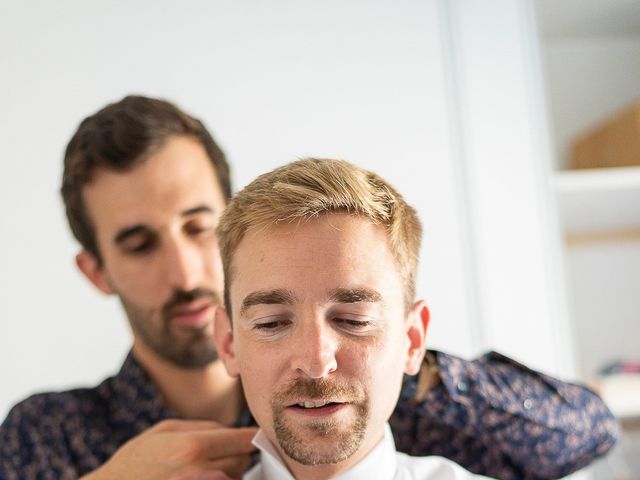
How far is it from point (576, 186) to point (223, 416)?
41.5 inches

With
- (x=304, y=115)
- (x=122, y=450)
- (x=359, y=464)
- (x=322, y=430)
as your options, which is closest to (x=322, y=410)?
(x=322, y=430)

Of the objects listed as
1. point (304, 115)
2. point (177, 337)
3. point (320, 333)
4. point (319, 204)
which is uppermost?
point (304, 115)

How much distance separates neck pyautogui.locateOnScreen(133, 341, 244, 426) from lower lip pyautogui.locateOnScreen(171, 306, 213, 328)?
0.09 metres

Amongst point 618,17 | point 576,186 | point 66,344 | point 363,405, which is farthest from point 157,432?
point 618,17

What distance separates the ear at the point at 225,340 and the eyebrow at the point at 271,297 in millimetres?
107

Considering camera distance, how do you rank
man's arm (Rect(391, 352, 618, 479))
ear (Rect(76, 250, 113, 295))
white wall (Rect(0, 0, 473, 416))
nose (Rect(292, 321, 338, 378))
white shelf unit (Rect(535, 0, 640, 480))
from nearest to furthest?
nose (Rect(292, 321, 338, 378))
man's arm (Rect(391, 352, 618, 479))
ear (Rect(76, 250, 113, 295))
white wall (Rect(0, 0, 473, 416))
white shelf unit (Rect(535, 0, 640, 480))

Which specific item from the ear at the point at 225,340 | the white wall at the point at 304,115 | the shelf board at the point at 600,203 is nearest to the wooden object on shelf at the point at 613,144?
the shelf board at the point at 600,203

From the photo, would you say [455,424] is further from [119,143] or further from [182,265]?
[119,143]

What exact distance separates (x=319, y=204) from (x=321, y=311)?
0.44 ft

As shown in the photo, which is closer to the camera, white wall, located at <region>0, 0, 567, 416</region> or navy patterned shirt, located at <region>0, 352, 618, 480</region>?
navy patterned shirt, located at <region>0, 352, 618, 480</region>

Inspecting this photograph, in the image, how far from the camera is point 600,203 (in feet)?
6.34

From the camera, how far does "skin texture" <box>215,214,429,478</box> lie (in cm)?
85

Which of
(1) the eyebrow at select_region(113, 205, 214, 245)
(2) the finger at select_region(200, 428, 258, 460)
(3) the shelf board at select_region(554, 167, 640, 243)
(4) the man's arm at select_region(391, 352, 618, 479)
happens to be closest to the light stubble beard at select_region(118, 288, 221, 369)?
(1) the eyebrow at select_region(113, 205, 214, 245)

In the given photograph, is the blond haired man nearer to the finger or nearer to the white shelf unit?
the finger
